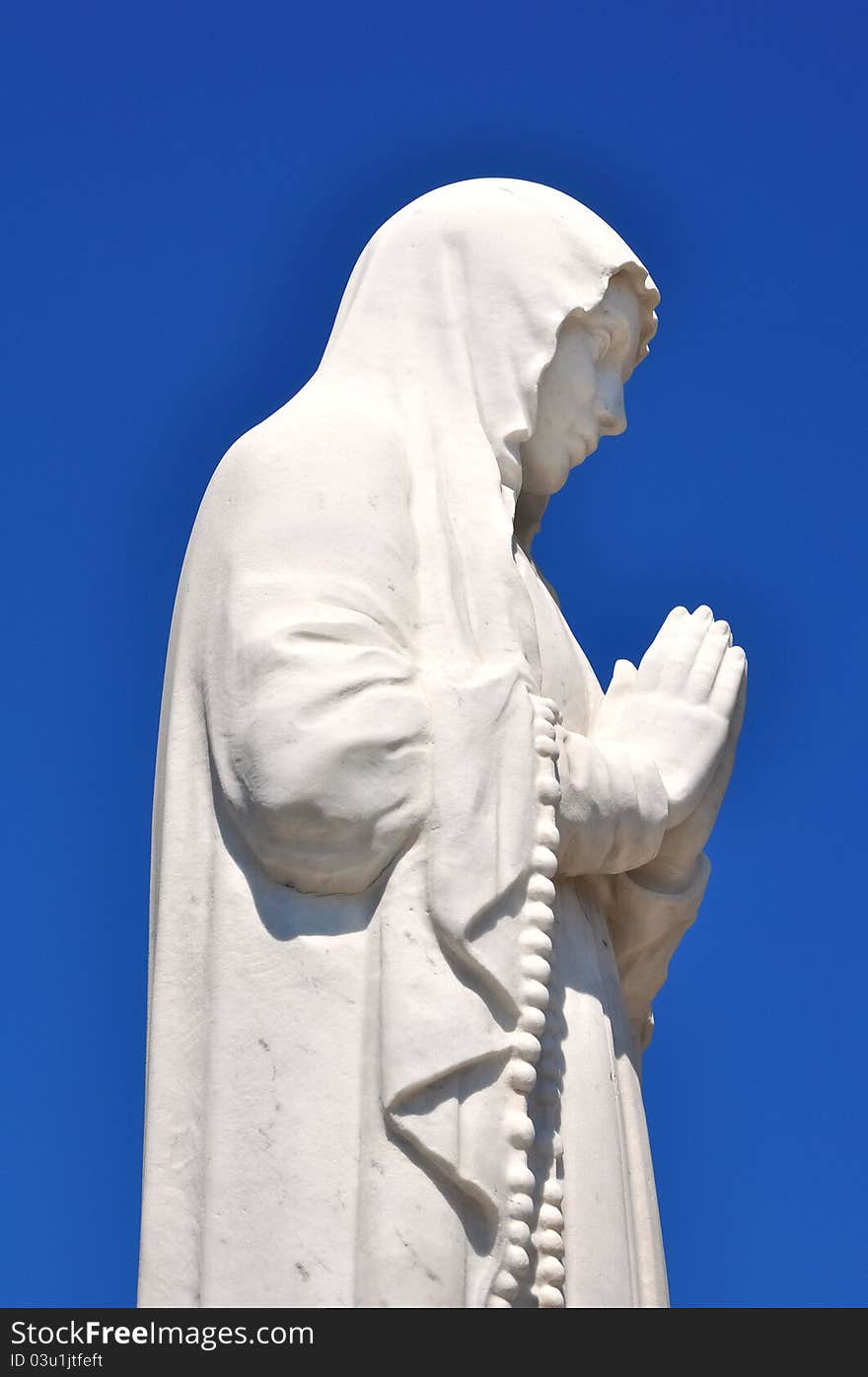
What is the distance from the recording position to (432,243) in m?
7.64

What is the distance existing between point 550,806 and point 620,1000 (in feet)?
2.74

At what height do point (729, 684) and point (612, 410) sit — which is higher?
point (612, 410)

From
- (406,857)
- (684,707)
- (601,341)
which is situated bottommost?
(406,857)

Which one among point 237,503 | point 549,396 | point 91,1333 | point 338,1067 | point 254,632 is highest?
point 549,396

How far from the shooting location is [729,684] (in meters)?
7.52

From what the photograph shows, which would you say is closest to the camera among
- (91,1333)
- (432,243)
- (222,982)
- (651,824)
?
(91,1333)

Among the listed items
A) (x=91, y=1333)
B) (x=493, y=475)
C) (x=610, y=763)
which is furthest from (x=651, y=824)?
(x=91, y=1333)

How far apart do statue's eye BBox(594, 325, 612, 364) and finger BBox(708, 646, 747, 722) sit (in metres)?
1.01

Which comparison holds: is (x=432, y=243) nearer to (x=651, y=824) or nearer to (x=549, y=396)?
(x=549, y=396)

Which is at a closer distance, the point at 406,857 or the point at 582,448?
the point at 406,857

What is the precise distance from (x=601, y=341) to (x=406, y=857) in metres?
2.03

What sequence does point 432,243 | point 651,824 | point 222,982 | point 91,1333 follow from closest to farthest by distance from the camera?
point 91,1333, point 222,982, point 651,824, point 432,243

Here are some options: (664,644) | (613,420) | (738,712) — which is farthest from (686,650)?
(613,420)

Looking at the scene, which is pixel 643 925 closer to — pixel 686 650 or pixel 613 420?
pixel 686 650
